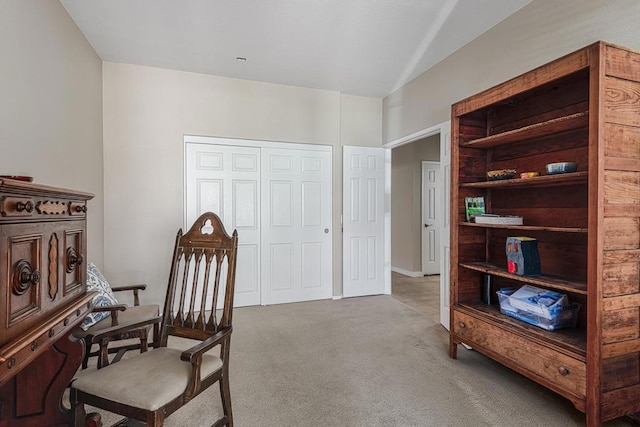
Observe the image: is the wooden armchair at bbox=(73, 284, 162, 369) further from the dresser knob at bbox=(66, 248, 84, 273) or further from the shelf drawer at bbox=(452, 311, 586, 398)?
the shelf drawer at bbox=(452, 311, 586, 398)

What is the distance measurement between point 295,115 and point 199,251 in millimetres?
2835

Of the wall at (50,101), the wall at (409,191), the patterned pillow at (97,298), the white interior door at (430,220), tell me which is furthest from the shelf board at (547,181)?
the white interior door at (430,220)

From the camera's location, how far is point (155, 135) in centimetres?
378

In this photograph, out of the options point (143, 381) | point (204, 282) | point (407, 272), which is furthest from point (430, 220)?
point (143, 381)

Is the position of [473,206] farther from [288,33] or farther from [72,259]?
[72,259]

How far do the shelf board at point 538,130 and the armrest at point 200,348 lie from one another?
2255 millimetres

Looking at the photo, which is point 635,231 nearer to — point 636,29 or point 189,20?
point 636,29

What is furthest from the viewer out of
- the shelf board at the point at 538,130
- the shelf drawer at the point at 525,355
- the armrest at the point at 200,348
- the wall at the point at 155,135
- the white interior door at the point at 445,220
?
the wall at the point at 155,135

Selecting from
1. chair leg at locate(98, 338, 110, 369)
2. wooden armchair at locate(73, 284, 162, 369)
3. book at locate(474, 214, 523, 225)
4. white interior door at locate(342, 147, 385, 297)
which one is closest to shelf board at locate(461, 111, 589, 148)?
book at locate(474, 214, 523, 225)

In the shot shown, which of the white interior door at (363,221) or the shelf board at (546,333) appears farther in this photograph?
the white interior door at (363,221)

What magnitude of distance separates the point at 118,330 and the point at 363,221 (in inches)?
134

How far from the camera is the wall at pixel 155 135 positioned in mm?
3648

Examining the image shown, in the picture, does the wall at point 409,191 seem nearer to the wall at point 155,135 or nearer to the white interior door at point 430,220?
the white interior door at point 430,220

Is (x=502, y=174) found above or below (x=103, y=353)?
above
